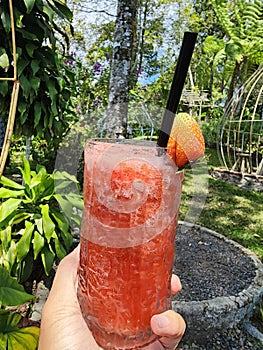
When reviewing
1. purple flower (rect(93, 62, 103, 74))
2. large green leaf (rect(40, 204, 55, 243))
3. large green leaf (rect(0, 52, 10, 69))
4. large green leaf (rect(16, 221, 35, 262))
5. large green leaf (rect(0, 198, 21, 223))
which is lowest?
large green leaf (rect(16, 221, 35, 262))

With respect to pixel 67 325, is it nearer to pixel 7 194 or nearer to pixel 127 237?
pixel 127 237

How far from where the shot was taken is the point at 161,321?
64 cm

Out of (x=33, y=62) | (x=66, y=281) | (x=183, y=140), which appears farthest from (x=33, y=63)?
(x=183, y=140)

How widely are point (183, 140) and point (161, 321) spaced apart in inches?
12.6

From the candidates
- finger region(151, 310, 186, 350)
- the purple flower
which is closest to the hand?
finger region(151, 310, 186, 350)

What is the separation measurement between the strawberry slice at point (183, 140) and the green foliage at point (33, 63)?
1.32 m

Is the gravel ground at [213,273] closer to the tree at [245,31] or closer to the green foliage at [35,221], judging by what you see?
the green foliage at [35,221]

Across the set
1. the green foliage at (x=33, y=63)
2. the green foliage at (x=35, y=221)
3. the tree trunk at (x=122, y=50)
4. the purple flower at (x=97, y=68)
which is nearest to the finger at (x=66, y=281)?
the green foliage at (x=35, y=221)

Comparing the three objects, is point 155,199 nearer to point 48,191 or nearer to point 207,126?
point 48,191

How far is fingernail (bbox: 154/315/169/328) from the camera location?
0.63m

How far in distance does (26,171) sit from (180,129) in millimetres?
1614

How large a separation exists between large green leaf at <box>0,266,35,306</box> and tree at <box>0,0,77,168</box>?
2.89 ft

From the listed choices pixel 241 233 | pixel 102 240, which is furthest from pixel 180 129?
pixel 241 233

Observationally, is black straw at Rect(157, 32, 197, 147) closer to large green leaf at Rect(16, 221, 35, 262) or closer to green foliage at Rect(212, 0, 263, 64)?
large green leaf at Rect(16, 221, 35, 262)
